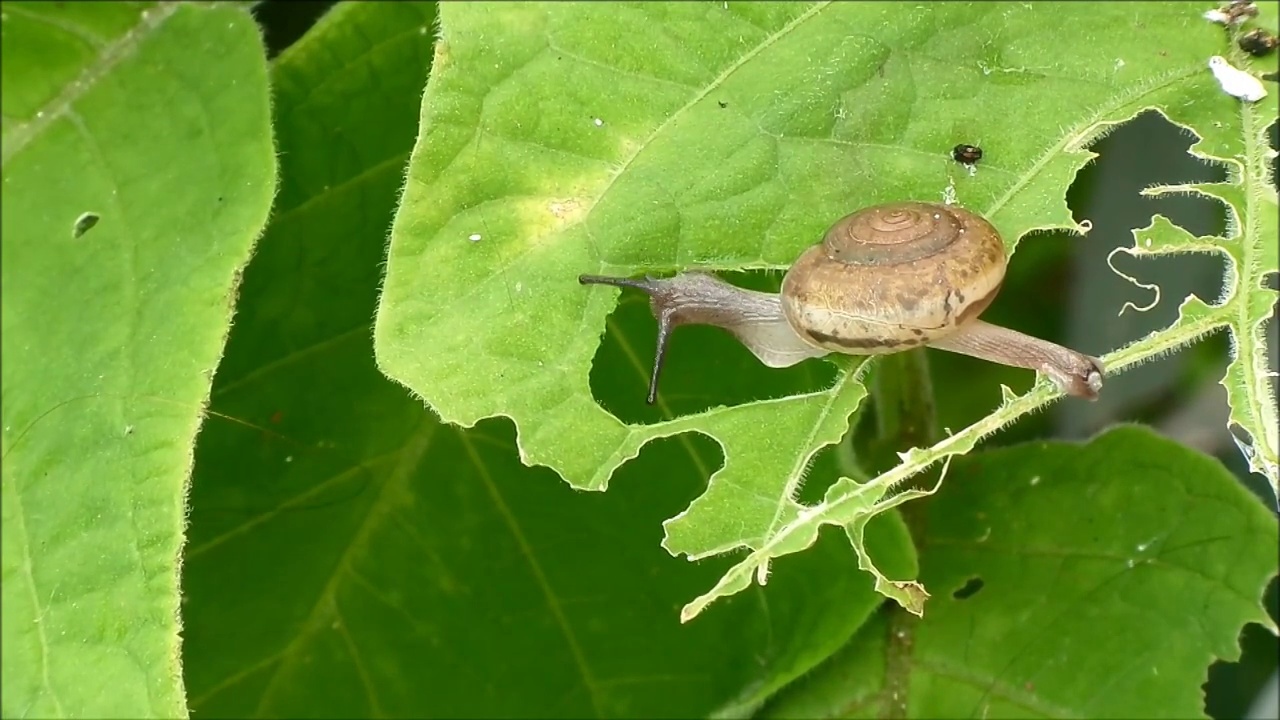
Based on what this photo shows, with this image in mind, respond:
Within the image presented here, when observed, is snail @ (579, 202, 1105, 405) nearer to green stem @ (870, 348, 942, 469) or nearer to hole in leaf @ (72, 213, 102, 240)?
green stem @ (870, 348, 942, 469)

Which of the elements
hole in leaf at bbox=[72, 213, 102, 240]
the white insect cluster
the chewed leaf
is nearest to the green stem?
the chewed leaf

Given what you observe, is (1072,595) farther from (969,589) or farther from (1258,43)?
(1258,43)

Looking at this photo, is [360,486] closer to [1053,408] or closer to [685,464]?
[685,464]

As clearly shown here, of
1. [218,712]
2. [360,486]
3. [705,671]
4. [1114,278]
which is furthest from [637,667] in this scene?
[1114,278]

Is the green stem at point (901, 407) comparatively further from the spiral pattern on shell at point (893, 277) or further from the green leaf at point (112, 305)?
the green leaf at point (112, 305)

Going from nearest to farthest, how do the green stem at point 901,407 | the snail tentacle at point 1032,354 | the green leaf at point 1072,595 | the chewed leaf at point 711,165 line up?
the chewed leaf at point 711,165 → the snail tentacle at point 1032,354 → the green leaf at point 1072,595 → the green stem at point 901,407

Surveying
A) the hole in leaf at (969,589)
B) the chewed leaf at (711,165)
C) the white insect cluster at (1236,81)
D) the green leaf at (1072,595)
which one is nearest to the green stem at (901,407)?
the green leaf at (1072,595)
